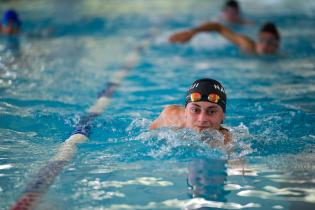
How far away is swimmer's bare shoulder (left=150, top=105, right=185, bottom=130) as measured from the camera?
16.0 feet

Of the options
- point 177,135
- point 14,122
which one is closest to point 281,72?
point 177,135

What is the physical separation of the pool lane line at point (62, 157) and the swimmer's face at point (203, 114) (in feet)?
3.38

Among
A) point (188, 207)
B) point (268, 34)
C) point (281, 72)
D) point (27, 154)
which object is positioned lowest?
point (188, 207)

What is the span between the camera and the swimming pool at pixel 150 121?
3.64 m

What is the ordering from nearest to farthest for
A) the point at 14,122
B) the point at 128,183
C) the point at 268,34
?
the point at 128,183, the point at 14,122, the point at 268,34

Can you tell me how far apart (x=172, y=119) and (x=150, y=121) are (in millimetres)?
480

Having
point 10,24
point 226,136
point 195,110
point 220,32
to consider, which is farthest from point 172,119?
point 10,24

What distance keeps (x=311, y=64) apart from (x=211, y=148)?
450cm

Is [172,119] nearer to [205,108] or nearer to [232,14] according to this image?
[205,108]

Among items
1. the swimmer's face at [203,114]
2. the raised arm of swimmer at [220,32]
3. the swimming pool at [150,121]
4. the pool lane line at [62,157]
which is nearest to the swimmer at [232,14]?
the swimming pool at [150,121]

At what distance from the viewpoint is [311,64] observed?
829 cm

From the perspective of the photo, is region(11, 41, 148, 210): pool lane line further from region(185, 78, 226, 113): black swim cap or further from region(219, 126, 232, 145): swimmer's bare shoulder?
region(219, 126, 232, 145): swimmer's bare shoulder

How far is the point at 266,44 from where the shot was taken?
878cm

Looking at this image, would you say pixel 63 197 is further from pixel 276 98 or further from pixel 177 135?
pixel 276 98
